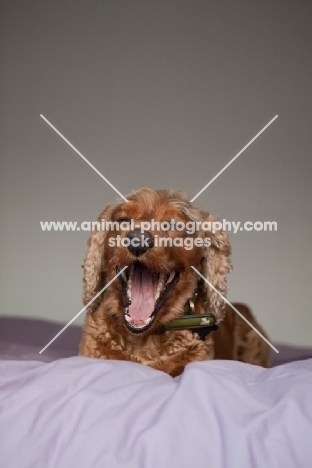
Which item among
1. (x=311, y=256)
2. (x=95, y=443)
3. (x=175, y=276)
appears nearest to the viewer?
(x=95, y=443)

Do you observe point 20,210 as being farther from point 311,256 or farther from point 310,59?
point 310,59

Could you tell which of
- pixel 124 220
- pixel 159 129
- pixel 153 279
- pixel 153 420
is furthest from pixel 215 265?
pixel 159 129

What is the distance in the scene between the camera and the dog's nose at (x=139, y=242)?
1739mm

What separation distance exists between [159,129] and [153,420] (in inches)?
99.9

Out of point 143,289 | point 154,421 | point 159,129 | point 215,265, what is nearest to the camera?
point 154,421

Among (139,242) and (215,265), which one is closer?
(139,242)

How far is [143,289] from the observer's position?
6.32 ft

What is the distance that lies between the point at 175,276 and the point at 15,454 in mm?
1125

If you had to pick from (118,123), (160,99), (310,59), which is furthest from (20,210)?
(310,59)

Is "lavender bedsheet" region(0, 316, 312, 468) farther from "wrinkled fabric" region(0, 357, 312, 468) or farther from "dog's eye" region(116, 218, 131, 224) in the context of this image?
"dog's eye" region(116, 218, 131, 224)

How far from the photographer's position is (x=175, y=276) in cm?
195

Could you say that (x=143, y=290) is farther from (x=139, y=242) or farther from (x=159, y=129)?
(x=159, y=129)

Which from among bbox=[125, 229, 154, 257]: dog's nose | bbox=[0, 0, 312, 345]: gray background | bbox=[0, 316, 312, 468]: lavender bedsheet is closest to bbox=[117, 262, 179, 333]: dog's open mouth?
bbox=[125, 229, 154, 257]: dog's nose

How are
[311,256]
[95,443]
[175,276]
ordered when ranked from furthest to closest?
[311,256] → [175,276] → [95,443]
